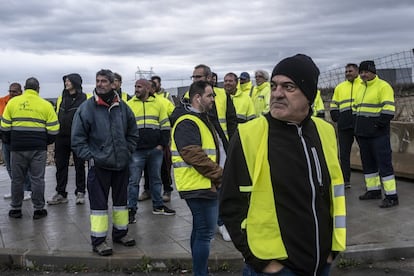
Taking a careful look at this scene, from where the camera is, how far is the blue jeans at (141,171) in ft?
23.4

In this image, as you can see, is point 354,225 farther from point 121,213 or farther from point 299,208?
point 299,208

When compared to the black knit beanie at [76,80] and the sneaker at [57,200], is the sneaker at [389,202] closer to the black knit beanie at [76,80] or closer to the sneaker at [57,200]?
the black knit beanie at [76,80]

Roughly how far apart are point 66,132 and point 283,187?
6.19 meters

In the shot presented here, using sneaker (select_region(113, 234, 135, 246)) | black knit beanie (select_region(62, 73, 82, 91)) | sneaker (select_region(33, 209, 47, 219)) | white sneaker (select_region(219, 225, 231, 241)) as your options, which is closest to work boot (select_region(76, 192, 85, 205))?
sneaker (select_region(33, 209, 47, 219))

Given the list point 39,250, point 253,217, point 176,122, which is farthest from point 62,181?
point 253,217

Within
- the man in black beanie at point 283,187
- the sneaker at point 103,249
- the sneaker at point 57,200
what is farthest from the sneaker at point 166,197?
the man in black beanie at point 283,187

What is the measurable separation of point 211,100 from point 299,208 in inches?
89.9

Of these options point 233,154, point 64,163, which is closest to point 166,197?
point 64,163

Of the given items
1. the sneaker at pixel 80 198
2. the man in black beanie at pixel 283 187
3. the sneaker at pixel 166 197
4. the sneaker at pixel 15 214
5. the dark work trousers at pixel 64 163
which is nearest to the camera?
the man in black beanie at pixel 283 187

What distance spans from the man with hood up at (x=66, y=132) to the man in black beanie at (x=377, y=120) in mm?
4440

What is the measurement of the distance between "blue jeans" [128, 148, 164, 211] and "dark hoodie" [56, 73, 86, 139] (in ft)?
4.61

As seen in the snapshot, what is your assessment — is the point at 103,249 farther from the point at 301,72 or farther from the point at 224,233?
the point at 301,72

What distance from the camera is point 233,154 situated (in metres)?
2.51

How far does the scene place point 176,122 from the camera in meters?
4.50
